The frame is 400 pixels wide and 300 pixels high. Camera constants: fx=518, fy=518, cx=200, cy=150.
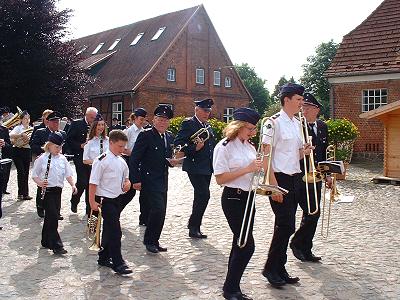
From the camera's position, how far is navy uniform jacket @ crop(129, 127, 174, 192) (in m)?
6.79

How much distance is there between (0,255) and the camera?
6.64m

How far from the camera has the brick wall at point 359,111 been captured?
24.1 meters

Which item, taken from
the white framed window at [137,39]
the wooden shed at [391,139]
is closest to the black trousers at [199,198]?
the wooden shed at [391,139]

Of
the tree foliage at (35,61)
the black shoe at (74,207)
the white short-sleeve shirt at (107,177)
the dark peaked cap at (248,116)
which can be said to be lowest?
the black shoe at (74,207)

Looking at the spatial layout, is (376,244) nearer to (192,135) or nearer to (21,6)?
(192,135)

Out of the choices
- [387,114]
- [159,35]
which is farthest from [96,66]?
[387,114]

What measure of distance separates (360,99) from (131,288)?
69.6 feet

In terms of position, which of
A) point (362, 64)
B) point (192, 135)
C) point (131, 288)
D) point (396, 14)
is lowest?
point (131, 288)

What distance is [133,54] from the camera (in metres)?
40.2

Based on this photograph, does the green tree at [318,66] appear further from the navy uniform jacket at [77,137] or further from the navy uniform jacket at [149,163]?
the navy uniform jacket at [149,163]

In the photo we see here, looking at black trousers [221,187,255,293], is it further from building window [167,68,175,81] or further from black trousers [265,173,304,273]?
building window [167,68,175,81]

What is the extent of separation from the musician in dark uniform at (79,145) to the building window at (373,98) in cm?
1777

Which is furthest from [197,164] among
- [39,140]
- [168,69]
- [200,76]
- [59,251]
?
[200,76]

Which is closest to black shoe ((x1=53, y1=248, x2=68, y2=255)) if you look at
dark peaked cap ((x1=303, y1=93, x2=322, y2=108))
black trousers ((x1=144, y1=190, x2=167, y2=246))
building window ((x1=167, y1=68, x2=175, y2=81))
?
black trousers ((x1=144, y1=190, x2=167, y2=246))
